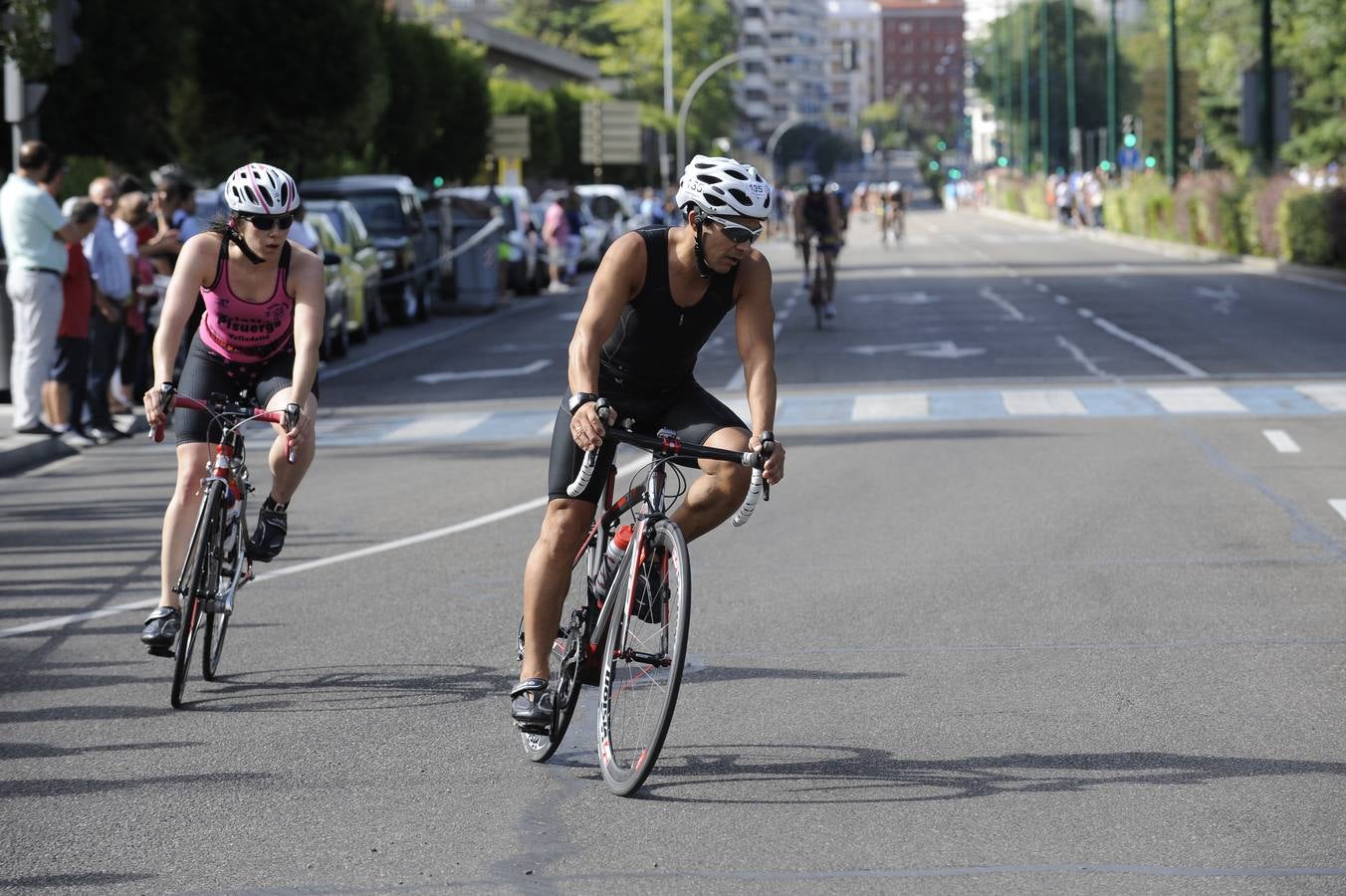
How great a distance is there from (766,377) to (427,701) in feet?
6.09

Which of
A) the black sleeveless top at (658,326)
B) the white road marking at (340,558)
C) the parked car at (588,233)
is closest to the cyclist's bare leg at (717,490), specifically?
the black sleeveless top at (658,326)

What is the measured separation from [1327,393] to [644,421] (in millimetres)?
12642

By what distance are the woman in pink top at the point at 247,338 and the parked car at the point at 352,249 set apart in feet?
54.5

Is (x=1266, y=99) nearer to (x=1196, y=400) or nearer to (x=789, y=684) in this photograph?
(x=1196, y=400)

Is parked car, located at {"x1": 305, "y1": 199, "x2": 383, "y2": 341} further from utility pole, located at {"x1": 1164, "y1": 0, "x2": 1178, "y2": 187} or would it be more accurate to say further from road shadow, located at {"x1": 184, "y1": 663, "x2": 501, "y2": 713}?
utility pole, located at {"x1": 1164, "y1": 0, "x2": 1178, "y2": 187}

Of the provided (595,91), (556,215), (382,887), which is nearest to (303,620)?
(382,887)

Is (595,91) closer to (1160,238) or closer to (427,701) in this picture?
(1160,238)

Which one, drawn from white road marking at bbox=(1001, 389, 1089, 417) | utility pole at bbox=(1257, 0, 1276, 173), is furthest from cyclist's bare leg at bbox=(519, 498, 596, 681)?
utility pole at bbox=(1257, 0, 1276, 173)

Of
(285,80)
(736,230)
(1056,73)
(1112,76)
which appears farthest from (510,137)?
(1056,73)

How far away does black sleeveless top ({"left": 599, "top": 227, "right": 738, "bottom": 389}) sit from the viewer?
6227mm

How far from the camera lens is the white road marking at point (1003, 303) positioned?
28938 mm

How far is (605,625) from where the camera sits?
6.26m

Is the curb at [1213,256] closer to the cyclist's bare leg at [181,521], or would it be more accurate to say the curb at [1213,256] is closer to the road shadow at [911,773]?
the cyclist's bare leg at [181,521]

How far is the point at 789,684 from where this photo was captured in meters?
7.57
